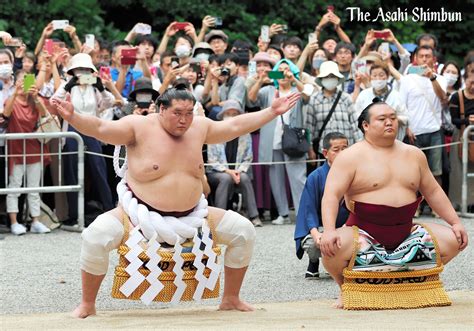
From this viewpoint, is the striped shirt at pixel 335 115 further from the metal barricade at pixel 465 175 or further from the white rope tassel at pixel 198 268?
the white rope tassel at pixel 198 268

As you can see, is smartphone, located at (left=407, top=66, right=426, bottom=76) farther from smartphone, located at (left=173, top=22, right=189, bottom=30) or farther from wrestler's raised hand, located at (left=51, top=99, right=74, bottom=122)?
wrestler's raised hand, located at (left=51, top=99, right=74, bottom=122)

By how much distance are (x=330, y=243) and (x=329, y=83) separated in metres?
3.74

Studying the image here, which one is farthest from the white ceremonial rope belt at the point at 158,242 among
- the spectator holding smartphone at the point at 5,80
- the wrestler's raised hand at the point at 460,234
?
the spectator holding smartphone at the point at 5,80

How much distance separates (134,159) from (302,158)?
4015 millimetres

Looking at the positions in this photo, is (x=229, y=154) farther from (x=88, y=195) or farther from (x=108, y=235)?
(x=108, y=235)

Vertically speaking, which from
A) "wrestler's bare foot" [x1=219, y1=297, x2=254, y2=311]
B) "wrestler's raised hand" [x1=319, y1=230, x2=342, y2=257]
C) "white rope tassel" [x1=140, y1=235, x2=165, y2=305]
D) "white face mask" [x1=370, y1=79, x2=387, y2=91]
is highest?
"white face mask" [x1=370, y1=79, x2=387, y2=91]

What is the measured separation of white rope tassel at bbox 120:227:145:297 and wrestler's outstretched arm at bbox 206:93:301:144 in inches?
29.3

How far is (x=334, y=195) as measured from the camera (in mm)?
6723

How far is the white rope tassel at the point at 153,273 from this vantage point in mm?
6438

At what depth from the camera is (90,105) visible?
992 centimetres

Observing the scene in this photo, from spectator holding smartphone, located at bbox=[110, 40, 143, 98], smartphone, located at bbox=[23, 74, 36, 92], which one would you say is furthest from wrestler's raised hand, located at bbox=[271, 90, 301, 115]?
spectator holding smartphone, located at bbox=[110, 40, 143, 98]

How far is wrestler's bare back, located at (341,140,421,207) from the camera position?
22.1 ft

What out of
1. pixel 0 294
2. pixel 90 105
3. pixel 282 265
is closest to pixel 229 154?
pixel 90 105

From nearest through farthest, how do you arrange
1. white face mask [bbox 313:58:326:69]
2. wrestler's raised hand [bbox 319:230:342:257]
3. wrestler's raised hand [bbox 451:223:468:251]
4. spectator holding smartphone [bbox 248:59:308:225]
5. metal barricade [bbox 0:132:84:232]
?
wrestler's raised hand [bbox 319:230:342:257], wrestler's raised hand [bbox 451:223:468:251], metal barricade [bbox 0:132:84:232], spectator holding smartphone [bbox 248:59:308:225], white face mask [bbox 313:58:326:69]
